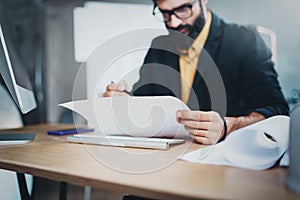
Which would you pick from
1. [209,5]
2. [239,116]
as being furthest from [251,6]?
[239,116]

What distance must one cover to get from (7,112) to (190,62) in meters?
0.79

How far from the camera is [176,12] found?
3.43ft

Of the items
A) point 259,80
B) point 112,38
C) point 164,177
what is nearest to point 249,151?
point 164,177

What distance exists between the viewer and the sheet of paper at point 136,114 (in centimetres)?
76

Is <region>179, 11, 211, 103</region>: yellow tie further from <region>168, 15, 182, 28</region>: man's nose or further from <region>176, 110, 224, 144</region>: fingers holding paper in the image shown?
<region>176, 110, 224, 144</region>: fingers holding paper

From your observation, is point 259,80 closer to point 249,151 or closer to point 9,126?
point 249,151

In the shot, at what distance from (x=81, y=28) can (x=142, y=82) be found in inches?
18.8

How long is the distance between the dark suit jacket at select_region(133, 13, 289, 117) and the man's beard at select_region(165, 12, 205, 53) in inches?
0.7

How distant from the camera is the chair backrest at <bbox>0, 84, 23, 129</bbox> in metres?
1.22

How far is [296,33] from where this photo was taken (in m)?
0.89

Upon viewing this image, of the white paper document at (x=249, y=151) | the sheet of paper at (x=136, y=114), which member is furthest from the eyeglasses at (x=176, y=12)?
the white paper document at (x=249, y=151)

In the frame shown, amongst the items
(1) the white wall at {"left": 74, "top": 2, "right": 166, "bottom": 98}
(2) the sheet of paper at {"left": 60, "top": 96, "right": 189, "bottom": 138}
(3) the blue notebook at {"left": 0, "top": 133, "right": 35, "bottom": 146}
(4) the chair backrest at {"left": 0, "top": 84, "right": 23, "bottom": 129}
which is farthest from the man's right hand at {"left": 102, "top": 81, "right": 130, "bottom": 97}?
(4) the chair backrest at {"left": 0, "top": 84, "right": 23, "bottom": 129}

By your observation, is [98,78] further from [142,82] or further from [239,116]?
[239,116]

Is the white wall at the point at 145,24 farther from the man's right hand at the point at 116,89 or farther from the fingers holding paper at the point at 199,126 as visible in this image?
the fingers holding paper at the point at 199,126
